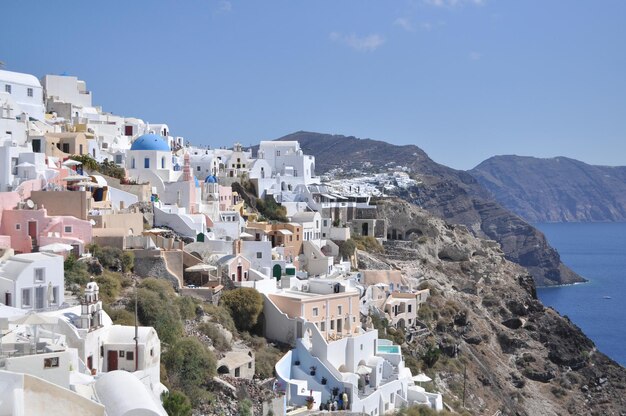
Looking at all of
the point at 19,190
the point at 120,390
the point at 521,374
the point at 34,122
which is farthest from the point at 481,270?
the point at 120,390

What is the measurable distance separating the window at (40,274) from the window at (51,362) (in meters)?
7.04

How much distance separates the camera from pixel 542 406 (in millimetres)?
47219

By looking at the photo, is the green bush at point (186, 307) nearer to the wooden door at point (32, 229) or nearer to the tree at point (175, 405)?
the wooden door at point (32, 229)

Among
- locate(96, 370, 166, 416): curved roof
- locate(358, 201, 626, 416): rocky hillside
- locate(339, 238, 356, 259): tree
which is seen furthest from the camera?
locate(339, 238, 356, 259): tree

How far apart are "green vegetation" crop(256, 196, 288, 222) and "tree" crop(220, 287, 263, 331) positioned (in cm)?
1780

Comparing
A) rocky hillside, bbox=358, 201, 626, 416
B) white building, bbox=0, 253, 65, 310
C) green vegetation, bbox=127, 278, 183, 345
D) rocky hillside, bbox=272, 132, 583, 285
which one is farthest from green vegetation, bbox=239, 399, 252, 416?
rocky hillside, bbox=272, 132, 583, 285

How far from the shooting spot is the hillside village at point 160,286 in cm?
1923

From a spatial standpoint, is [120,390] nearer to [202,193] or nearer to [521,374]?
[202,193]

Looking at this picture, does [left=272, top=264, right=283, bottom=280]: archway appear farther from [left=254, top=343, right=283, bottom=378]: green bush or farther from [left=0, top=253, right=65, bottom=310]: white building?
[left=0, top=253, right=65, bottom=310]: white building

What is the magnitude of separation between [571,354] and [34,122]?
3664 centimetres

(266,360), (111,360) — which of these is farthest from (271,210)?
(111,360)

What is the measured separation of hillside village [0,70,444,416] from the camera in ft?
63.1

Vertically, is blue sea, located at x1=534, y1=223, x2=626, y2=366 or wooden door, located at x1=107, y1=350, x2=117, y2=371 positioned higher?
wooden door, located at x1=107, y1=350, x2=117, y2=371

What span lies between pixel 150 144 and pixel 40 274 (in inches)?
813
